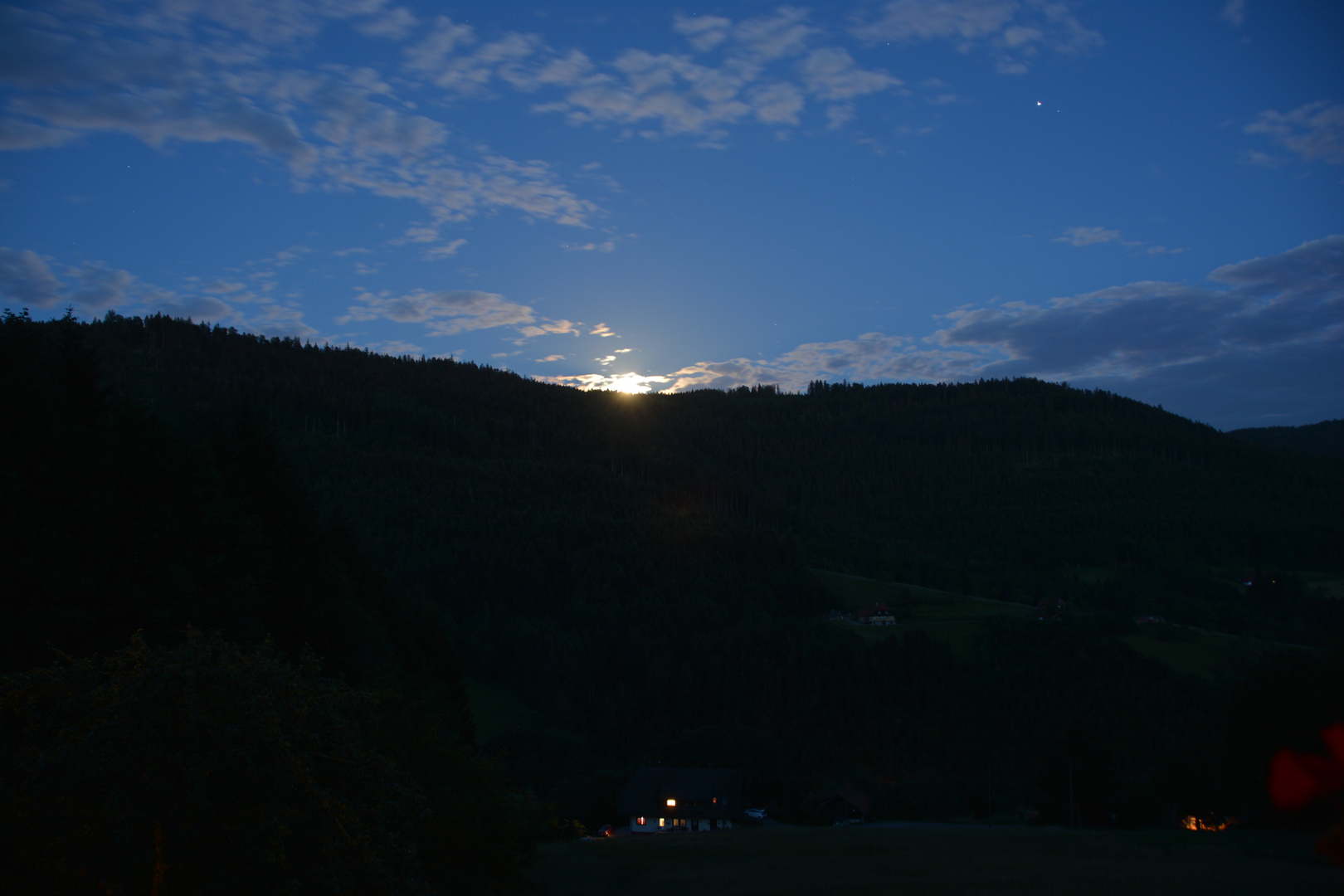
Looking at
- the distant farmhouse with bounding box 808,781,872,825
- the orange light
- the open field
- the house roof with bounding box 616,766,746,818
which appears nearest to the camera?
the orange light

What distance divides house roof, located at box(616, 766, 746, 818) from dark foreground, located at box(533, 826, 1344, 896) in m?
25.9

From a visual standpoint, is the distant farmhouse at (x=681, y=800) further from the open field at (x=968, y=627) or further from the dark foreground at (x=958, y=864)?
the open field at (x=968, y=627)

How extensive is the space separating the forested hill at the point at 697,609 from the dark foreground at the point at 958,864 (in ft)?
36.2

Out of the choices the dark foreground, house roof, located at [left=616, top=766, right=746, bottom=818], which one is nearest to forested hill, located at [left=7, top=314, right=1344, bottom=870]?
house roof, located at [left=616, top=766, right=746, bottom=818]

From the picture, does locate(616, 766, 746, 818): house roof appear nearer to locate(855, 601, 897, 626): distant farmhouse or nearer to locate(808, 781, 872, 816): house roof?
locate(808, 781, 872, 816): house roof

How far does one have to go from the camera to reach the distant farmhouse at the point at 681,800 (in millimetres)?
71500

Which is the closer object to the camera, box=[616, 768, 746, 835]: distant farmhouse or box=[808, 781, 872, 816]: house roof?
box=[616, 768, 746, 835]: distant farmhouse

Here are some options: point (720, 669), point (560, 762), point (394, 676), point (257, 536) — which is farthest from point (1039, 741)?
point (257, 536)

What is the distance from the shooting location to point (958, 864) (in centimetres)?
3212

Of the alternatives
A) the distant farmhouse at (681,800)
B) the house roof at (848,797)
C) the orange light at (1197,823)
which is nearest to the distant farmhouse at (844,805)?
the house roof at (848,797)

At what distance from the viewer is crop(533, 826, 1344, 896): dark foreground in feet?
79.2

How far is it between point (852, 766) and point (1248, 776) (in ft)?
162

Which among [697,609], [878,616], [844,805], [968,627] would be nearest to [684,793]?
[844,805]

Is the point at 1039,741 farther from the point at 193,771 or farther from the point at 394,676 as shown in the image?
the point at 193,771
